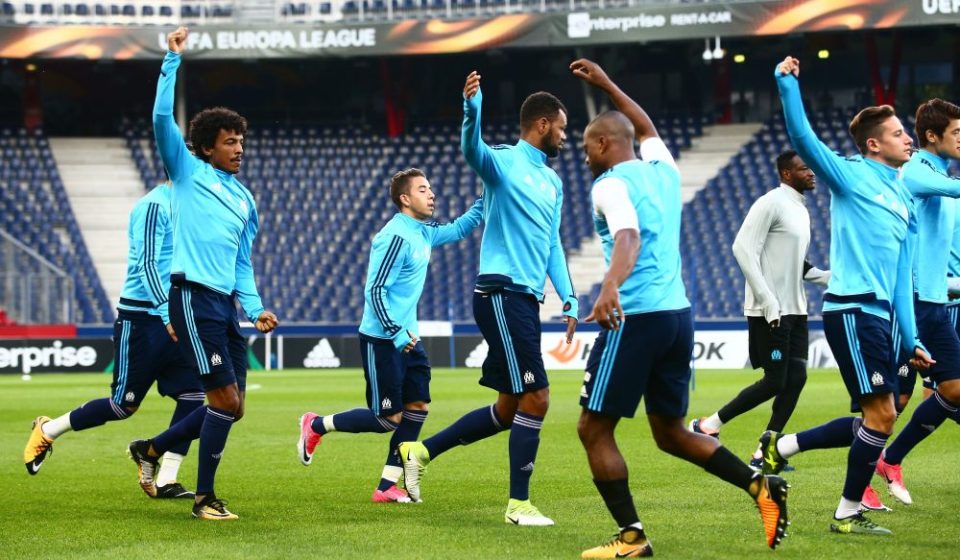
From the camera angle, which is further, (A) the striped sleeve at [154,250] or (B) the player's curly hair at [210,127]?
(A) the striped sleeve at [154,250]

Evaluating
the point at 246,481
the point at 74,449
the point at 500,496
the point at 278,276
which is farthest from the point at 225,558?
the point at 278,276

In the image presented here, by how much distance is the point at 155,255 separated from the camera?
29.4ft

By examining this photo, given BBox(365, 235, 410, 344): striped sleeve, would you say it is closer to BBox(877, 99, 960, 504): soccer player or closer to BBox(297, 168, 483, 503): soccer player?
BBox(297, 168, 483, 503): soccer player

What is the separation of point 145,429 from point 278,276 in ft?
68.0

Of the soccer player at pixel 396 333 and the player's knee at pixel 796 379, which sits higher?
the soccer player at pixel 396 333

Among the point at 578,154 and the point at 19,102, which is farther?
the point at 19,102

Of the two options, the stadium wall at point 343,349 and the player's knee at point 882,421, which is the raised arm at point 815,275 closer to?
the player's knee at point 882,421

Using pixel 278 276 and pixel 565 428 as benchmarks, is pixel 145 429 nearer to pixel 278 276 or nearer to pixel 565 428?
pixel 565 428

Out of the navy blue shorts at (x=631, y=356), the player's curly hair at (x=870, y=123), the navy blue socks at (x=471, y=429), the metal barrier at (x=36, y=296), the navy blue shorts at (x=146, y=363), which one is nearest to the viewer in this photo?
the navy blue shorts at (x=631, y=356)

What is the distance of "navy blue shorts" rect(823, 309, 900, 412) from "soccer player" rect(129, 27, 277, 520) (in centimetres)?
324

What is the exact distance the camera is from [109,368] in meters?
29.4

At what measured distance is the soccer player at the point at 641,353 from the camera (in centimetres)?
637

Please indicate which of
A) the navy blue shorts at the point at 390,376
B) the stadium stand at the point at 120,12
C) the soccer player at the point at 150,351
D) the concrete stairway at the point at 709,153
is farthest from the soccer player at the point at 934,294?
the stadium stand at the point at 120,12

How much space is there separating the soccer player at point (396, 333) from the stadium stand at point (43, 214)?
1044 inches
